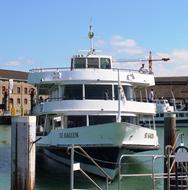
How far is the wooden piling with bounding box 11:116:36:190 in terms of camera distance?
15.6 m

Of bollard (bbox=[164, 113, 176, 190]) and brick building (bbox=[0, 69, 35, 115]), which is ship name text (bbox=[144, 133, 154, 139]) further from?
brick building (bbox=[0, 69, 35, 115])

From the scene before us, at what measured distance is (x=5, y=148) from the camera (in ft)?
127

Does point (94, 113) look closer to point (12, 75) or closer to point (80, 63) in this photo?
point (80, 63)

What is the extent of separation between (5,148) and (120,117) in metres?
18.1

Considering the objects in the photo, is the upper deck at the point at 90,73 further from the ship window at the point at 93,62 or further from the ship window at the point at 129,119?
the ship window at the point at 129,119

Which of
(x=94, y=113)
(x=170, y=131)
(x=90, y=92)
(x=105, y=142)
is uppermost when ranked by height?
(x=90, y=92)

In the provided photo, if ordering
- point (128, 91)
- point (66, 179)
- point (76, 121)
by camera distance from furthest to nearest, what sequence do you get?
point (128, 91) < point (76, 121) < point (66, 179)

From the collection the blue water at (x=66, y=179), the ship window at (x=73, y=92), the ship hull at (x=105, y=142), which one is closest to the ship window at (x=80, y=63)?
the ship window at (x=73, y=92)

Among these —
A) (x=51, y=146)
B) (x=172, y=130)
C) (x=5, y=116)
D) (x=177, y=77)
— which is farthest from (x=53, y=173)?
(x=177, y=77)

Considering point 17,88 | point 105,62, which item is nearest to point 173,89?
point 17,88

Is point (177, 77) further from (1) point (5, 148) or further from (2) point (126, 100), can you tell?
(2) point (126, 100)

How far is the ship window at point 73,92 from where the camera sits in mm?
23391

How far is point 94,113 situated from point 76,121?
93 cm

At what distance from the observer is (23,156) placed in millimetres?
15609
